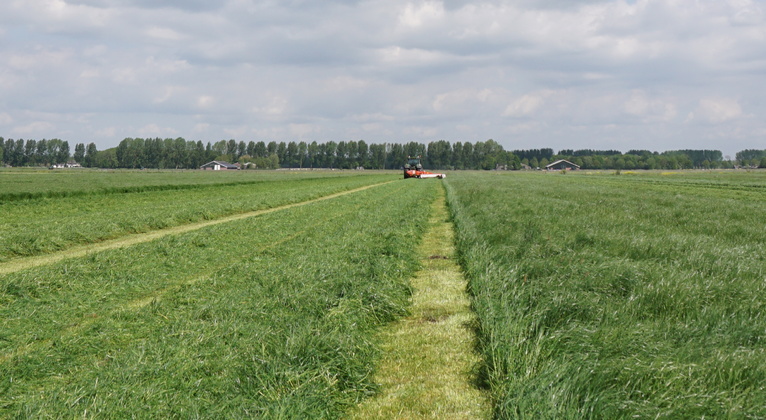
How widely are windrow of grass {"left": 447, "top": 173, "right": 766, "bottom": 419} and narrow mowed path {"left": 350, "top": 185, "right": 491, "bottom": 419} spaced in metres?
0.24

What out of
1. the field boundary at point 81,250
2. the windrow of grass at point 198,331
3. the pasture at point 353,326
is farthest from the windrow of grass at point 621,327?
the field boundary at point 81,250

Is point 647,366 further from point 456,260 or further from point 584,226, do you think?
point 584,226

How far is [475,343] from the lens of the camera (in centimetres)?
629

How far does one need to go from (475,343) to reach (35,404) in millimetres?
4564

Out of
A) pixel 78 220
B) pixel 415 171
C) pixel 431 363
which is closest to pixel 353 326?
pixel 431 363

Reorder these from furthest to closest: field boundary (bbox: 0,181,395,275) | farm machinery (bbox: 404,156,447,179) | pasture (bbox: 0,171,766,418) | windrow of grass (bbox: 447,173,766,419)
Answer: farm machinery (bbox: 404,156,447,179) < field boundary (bbox: 0,181,395,275) < pasture (bbox: 0,171,766,418) < windrow of grass (bbox: 447,173,766,419)

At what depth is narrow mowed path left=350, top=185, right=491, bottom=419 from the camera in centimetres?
468

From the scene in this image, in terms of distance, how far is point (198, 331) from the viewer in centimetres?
617

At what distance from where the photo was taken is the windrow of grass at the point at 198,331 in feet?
14.9

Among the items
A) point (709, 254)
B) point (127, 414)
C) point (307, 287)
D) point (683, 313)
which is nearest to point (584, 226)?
point (709, 254)

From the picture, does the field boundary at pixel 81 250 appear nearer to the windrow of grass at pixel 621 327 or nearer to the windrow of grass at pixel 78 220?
the windrow of grass at pixel 78 220

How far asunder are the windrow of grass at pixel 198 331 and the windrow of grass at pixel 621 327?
1.54m

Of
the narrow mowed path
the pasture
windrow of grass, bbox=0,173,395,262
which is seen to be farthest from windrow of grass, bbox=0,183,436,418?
windrow of grass, bbox=0,173,395,262

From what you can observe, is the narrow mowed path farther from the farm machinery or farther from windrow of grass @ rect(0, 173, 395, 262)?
the farm machinery
